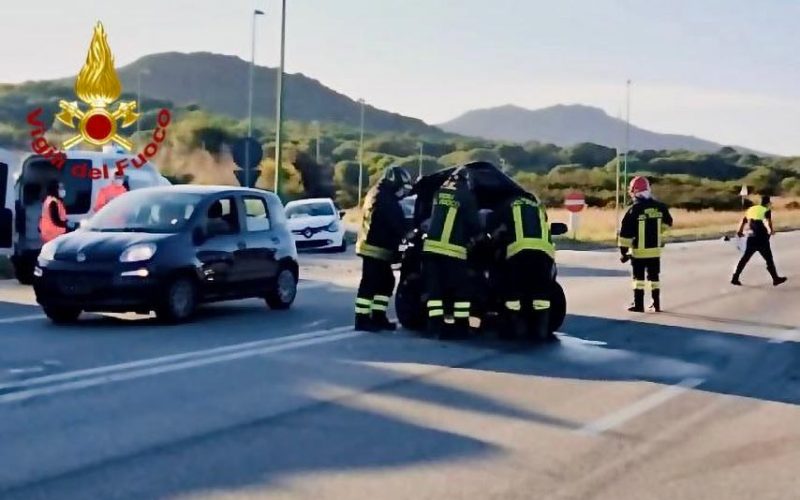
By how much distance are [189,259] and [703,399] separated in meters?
6.35

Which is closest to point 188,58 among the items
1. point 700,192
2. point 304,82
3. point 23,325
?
point 304,82

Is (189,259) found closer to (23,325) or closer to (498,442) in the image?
(23,325)

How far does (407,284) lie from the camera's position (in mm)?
14430

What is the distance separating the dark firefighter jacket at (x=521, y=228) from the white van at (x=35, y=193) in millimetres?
8364

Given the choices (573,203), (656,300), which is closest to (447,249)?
(656,300)

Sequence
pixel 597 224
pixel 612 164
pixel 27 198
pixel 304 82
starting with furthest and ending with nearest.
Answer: pixel 304 82
pixel 612 164
pixel 597 224
pixel 27 198

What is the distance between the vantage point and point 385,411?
9383 mm

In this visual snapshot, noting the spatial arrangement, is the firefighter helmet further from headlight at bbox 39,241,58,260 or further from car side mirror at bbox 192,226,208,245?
headlight at bbox 39,241,58,260

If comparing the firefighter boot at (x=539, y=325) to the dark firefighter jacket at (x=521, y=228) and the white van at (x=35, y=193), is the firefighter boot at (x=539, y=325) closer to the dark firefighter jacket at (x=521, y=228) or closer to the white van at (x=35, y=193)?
the dark firefighter jacket at (x=521, y=228)

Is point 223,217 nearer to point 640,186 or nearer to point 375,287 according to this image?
point 375,287

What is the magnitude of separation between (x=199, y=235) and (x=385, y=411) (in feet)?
20.3

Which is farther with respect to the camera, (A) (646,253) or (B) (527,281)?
(A) (646,253)

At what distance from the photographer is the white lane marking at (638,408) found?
8.97 meters

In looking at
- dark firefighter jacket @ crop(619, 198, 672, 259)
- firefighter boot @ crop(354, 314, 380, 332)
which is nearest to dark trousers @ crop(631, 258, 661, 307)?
dark firefighter jacket @ crop(619, 198, 672, 259)
